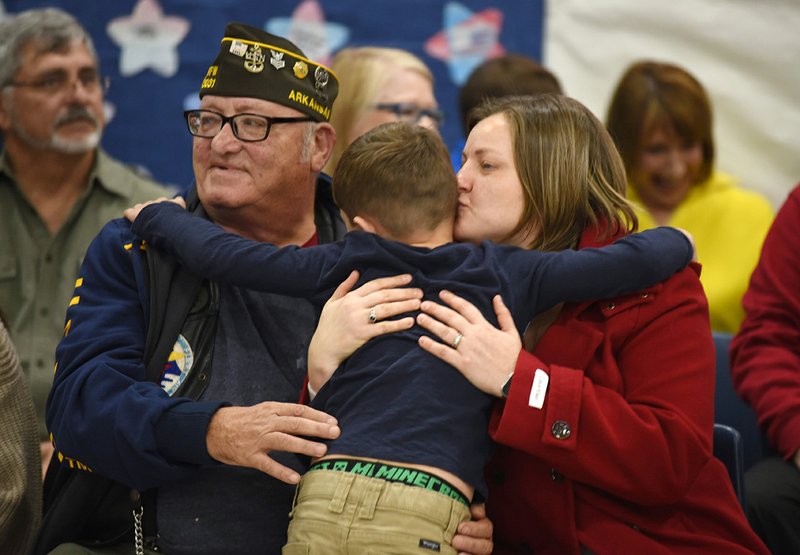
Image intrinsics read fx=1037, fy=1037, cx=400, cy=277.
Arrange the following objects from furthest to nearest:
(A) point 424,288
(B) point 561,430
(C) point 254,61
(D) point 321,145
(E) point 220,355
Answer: (D) point 321,145
(C) point 254,61
(E) point 220,355
(A) point 424,288
(B) point 561,430

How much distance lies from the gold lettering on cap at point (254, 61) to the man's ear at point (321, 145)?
0.76ft

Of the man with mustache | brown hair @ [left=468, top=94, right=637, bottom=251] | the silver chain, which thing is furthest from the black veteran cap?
the man with mustache

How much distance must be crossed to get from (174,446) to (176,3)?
9.95 ft

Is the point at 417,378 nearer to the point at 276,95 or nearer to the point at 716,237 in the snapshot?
the point at 276,95

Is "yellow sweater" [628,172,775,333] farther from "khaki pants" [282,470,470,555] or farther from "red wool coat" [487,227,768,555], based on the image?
"khaki pants" [282,470,470,555]

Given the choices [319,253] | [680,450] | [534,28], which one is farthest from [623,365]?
→ [534,28]

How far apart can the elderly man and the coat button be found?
256 mm

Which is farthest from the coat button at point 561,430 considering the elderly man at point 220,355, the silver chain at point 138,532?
the silver chain at point 138,532

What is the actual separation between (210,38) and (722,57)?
2253mm

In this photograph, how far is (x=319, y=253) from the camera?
85.4 inches

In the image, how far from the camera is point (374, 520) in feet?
6.16

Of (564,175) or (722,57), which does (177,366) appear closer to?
(564,175)

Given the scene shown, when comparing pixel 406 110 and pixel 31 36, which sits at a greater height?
pixel 31 36

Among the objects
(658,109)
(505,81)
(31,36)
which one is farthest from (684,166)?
(31,36)
